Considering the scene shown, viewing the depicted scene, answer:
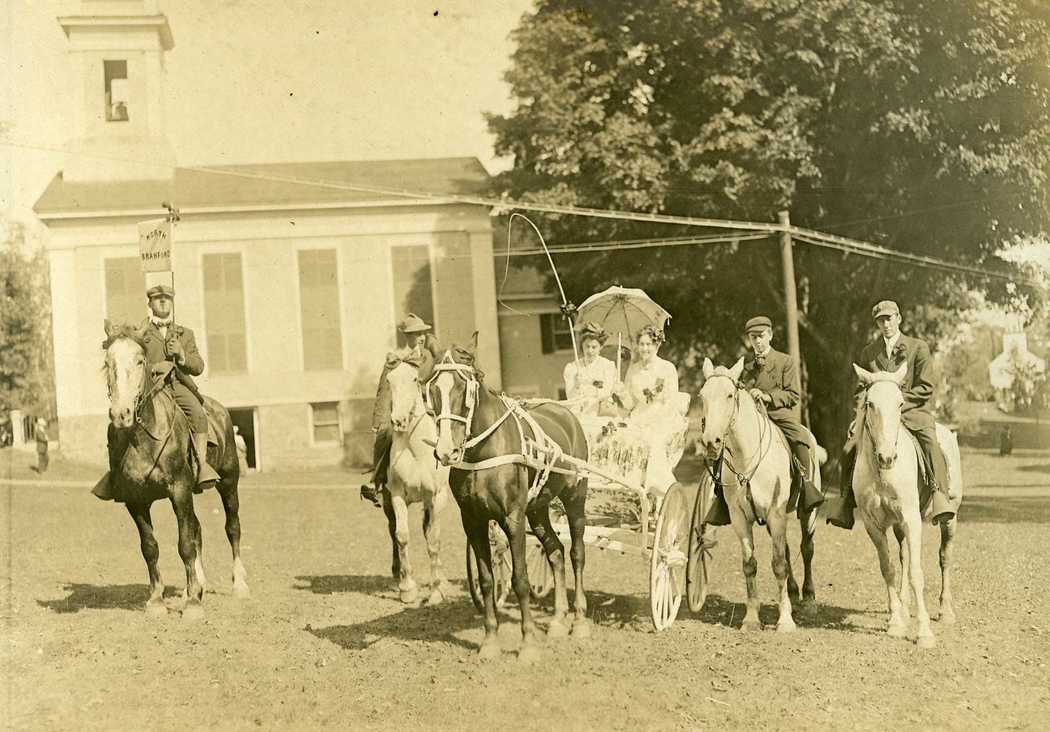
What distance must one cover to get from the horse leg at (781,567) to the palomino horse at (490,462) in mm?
1977

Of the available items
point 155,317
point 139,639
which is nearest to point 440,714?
point 139,639

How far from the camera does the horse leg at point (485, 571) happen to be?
306 inches

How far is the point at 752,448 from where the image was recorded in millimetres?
8641

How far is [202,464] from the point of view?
9445 millimetres

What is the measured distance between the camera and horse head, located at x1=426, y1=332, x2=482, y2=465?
727 cm

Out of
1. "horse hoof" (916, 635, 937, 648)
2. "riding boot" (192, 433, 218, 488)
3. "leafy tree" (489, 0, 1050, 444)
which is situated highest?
"leafy tree" (489, 0, 1050, 444)

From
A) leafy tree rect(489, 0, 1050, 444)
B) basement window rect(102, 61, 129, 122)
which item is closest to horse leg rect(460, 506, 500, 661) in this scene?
leafy tree rect(489, 0, 1050, 444)

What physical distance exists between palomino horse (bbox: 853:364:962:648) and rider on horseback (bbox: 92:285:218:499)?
243 inches

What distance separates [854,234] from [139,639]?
53.1 feet

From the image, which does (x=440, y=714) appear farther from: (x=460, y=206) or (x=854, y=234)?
(x=460, y=206)

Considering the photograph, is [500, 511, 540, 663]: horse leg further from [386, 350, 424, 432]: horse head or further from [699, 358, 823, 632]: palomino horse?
[699, 358, 823, 632]: palomino horse

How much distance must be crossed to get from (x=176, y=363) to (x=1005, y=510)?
13553 millimetres

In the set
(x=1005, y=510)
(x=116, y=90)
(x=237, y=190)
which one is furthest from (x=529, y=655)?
(x=237, y=190)

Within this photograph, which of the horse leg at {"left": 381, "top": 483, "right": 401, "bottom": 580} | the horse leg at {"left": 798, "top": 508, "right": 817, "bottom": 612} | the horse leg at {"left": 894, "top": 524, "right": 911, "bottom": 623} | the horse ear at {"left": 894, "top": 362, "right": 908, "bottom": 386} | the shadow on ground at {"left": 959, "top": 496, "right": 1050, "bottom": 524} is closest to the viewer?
the horse ear at {"left": 894, "top": 362, "right": 908, "bottom": 386}
